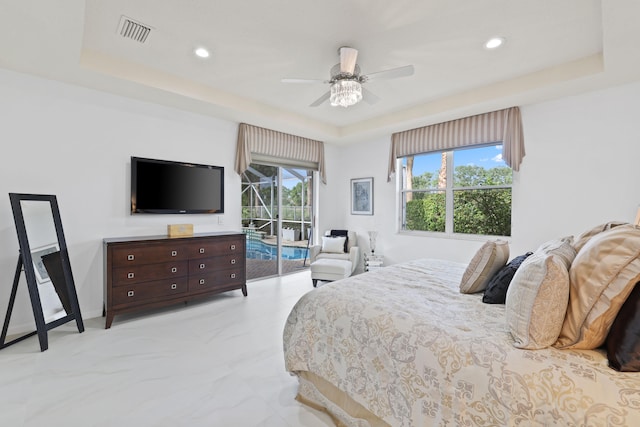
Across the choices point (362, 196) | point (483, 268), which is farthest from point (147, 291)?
point (362, 196)

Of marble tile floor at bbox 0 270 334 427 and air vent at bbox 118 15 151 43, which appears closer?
marble tile floor at bbox 0 270 334 427

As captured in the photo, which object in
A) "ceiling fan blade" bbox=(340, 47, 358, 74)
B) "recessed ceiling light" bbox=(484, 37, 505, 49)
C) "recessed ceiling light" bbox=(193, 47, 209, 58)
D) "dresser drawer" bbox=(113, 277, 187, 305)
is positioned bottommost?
"dresser drawer" bbox=(113, 277, 187, 305)

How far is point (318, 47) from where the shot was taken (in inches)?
99.7

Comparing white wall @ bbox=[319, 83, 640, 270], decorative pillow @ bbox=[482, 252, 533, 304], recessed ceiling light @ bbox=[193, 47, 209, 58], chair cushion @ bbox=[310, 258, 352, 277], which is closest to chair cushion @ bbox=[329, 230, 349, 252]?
chair cushion @ bbox=[310, 258, 352, 277]

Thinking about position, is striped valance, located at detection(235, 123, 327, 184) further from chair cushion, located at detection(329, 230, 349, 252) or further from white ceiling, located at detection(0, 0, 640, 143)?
chair cushion, located at detection(329, 230, 349, 252)

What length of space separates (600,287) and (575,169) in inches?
113

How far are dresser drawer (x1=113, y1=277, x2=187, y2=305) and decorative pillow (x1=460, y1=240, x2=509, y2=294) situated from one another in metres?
2.94

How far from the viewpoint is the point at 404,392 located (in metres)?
1.28

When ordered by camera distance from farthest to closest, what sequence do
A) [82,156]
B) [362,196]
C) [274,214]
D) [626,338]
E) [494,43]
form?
[362,196], [274,214], [82,156], [494,43], [626,338]

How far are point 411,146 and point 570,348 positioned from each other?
3760mm

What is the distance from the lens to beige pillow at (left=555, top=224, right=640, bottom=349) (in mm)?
1047

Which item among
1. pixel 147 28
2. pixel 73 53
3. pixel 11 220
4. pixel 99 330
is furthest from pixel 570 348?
pixel 11 220

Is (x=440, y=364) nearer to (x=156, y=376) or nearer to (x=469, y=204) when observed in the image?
(x=156, y=376)

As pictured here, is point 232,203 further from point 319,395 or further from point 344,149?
point 319,395
